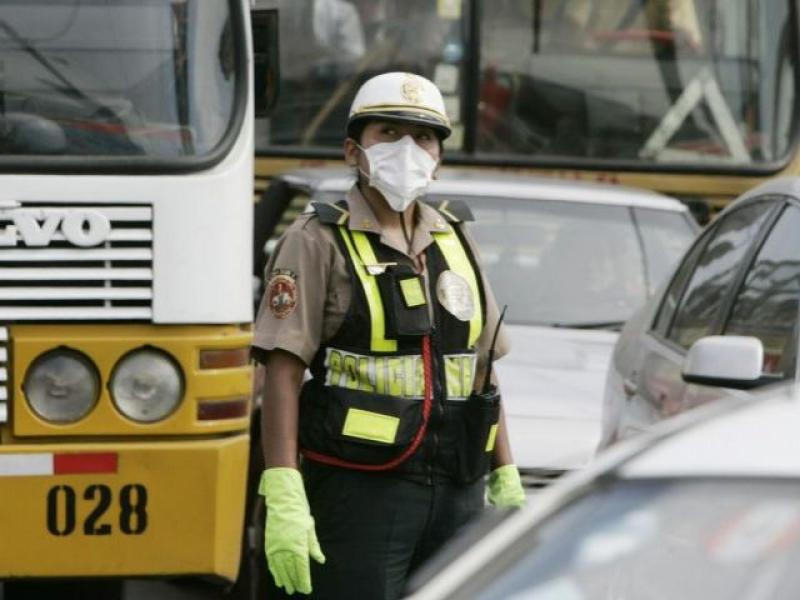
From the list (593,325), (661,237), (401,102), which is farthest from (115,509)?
(661,237)

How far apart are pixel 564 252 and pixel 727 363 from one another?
379 centimetres

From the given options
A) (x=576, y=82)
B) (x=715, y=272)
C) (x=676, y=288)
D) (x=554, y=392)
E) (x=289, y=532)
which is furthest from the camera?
(x=576, y=82)

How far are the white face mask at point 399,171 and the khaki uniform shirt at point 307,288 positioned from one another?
0.25 ft

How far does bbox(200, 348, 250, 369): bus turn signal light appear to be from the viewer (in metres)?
6.51

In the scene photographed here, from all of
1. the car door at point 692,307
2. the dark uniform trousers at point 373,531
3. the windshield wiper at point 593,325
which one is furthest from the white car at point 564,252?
the dark uniform trousers at point 373,531

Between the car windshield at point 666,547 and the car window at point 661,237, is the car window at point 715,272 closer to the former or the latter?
the car window at point 661,237

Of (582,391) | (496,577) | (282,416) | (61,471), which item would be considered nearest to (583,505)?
(496,577)

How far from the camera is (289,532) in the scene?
5.52 meters

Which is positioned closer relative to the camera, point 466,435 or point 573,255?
point 466,435

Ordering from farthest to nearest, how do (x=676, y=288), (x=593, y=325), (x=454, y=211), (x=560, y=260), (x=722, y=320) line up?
(x=560, y=260) < (x=593, y=325) < (x=676, y=288) < (x=722, y=320) < (x=454, y=211)

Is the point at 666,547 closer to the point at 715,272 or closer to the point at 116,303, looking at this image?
the point at 116,303

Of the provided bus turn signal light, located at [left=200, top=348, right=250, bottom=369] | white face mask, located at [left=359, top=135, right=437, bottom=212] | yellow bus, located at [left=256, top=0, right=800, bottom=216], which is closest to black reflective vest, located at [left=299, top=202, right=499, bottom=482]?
white face mask, located at [left=359, top=135, right=437, bottom=212]

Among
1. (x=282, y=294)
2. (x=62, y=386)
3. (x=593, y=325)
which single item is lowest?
(x=593, y=325)

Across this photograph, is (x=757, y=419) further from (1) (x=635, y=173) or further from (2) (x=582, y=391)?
(1) (x=635, y=173)
